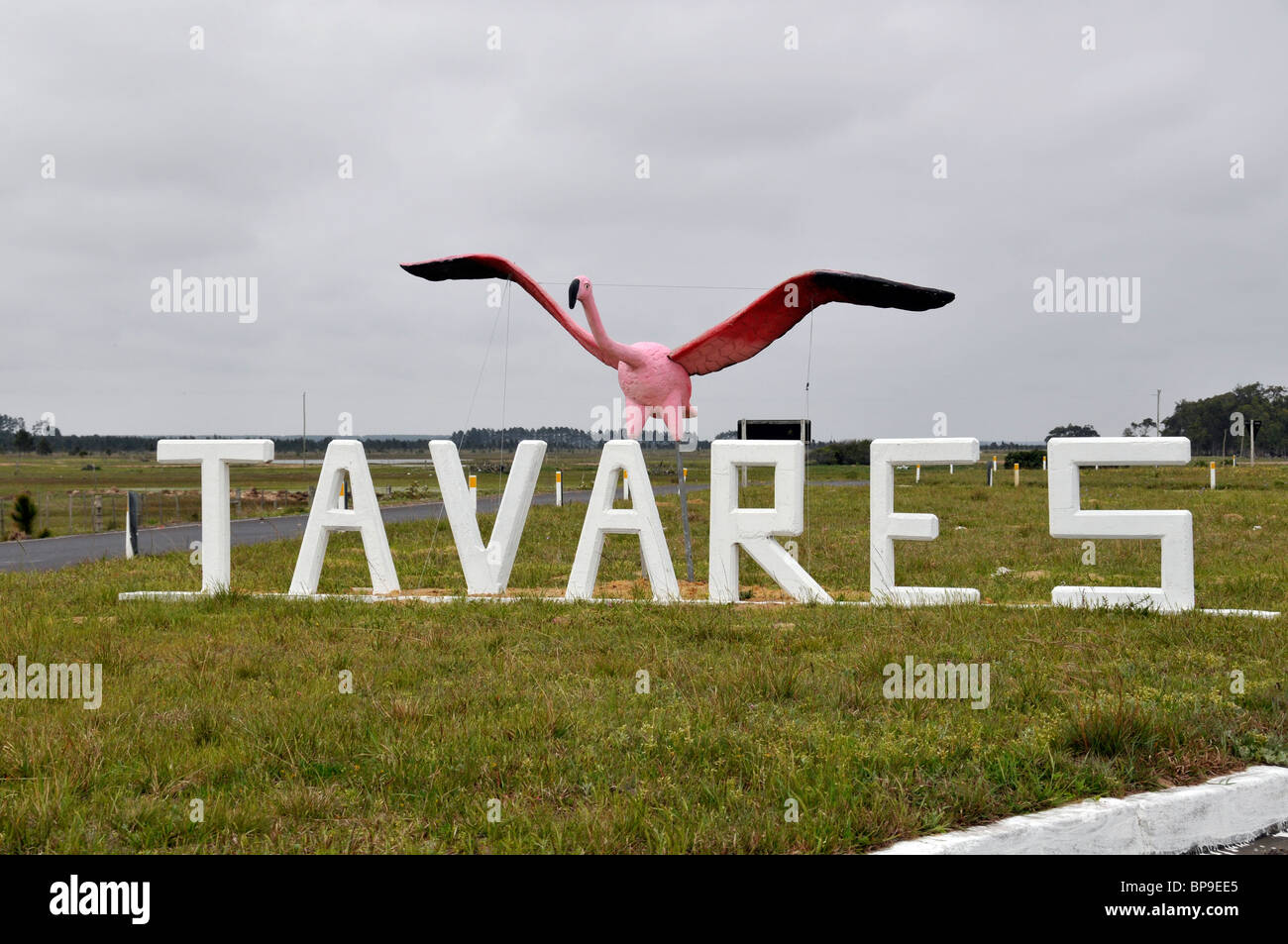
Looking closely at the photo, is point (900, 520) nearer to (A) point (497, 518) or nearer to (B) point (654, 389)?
(B) point (654, 389)

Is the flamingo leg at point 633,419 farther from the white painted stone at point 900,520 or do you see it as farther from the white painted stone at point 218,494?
the white painted stone at point 218,494

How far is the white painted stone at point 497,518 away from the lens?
401 inches

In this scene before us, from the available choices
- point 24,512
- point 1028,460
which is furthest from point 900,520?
point 1028,460

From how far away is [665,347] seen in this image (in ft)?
37.4

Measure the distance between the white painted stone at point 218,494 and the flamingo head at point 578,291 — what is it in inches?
135

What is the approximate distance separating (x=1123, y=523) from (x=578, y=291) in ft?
18.8

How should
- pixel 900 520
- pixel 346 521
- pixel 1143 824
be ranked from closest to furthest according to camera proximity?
pixel 1143 824 → pixel 900 520 → pixel 346 521

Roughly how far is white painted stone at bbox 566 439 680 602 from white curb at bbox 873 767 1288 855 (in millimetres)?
5822

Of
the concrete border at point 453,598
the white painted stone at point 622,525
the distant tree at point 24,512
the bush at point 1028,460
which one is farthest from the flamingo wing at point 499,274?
the bush at point 1028,460

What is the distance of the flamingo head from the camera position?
10.7 meters

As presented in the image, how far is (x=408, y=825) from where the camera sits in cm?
398

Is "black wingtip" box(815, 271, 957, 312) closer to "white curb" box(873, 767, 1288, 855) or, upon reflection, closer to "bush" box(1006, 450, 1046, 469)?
"white curb" box(873, 767, 1288, 855)

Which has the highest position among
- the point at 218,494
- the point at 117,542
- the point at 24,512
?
the point at 218,494
